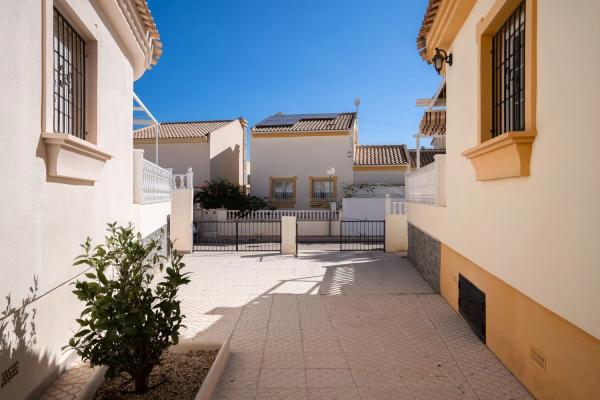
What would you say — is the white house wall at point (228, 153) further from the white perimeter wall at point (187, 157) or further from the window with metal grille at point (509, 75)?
the window with metal grille at point (509, 75)

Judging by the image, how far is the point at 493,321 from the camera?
486 cm

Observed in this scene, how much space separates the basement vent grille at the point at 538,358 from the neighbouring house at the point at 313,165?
21777 millimetres

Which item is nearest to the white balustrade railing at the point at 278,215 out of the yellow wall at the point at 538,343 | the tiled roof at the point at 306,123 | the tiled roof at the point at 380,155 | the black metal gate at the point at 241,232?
the black metal gate at the point at 241,232

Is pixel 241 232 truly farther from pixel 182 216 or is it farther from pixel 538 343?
pixel 538 343

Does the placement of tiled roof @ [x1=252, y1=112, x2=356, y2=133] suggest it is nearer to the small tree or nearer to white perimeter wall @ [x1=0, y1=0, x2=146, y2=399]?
white perimeter wall @ [x1=0, y1=0, x2=146, y2=399]

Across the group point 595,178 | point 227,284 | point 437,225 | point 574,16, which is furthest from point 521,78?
point 227,284

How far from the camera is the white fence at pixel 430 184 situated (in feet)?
24.3

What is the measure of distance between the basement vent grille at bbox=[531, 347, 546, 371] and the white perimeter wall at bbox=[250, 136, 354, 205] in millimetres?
22391

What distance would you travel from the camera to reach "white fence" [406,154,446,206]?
7406mm

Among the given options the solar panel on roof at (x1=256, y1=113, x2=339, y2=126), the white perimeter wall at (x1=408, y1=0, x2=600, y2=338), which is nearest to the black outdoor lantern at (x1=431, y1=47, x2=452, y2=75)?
the white perimeter wall at (x1=408, y1=0, x2=600, y2=338)

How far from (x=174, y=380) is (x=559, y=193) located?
376 centimetres

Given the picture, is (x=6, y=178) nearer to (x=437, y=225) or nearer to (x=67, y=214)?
(x=67, y=214)

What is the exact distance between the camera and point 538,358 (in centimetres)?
370

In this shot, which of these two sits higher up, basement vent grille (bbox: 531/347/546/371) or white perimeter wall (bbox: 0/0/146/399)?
white perimeter wall (bbox: 0/0/146/399)
